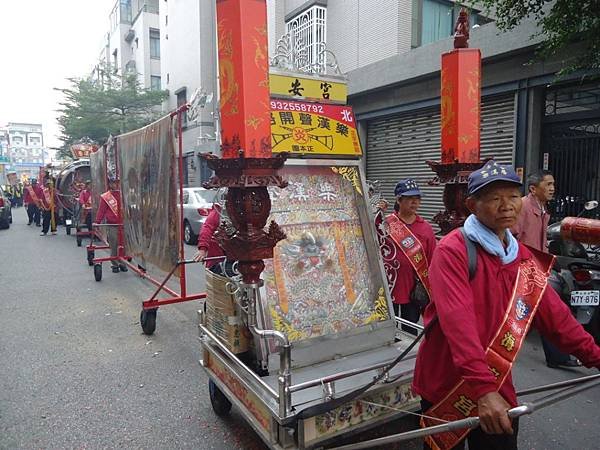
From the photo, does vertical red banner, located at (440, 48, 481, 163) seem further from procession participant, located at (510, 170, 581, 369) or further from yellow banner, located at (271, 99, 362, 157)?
procession participant, located at (510, 170, 581, 369)

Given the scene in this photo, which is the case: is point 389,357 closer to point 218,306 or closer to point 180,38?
point 218,306

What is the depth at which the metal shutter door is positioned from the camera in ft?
29.3

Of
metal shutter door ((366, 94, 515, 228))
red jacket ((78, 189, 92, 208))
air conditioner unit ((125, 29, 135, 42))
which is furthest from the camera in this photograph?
air conditioner unit ((125, 29, 135, 42))

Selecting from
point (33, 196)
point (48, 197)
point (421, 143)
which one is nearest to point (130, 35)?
point (33, 196)

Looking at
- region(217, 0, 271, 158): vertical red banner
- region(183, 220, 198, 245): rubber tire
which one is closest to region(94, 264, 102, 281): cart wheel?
region(183, 220, 198, 245): rubber tire

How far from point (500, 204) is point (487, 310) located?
44 centimetres

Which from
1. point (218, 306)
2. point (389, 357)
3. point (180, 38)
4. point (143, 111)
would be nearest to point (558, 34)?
point (389, 357)

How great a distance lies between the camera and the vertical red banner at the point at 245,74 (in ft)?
7.84

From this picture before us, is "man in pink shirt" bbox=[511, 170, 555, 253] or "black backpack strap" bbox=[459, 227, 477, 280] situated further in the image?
"man in pink shirt" bbox=[511, 170, 555, 253]

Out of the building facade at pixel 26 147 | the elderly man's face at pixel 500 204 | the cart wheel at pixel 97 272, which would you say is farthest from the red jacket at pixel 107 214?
the building facade at pixel 26 147

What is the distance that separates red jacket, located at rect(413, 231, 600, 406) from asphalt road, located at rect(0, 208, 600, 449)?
126 cm

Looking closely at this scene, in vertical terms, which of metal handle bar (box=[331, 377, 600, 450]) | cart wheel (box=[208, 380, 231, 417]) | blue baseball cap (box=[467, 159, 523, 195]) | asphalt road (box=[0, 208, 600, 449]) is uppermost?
blue baseball cap (box=[467, 159, 523, 195])

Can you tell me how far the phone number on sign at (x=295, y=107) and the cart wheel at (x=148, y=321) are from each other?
9.39ft

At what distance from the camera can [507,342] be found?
180cm
